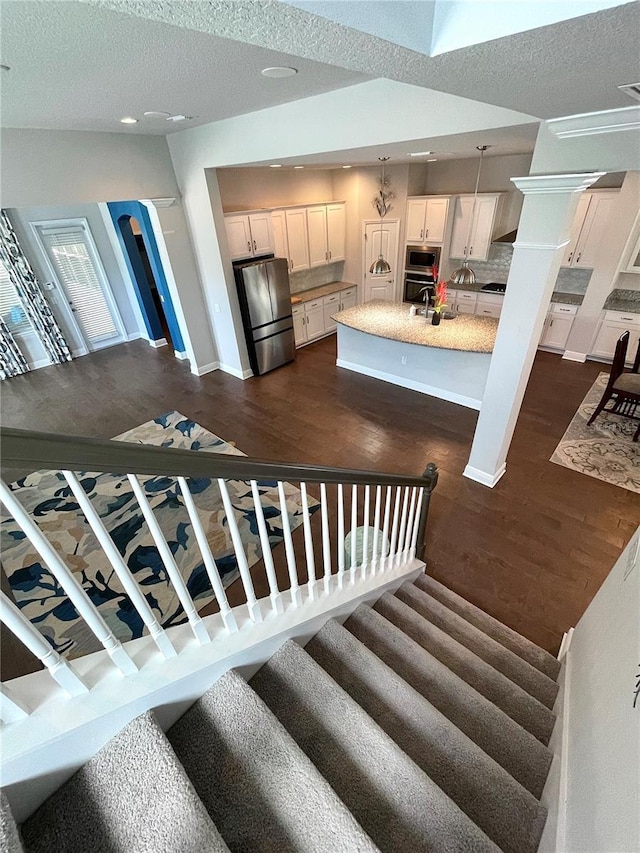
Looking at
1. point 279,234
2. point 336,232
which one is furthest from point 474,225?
point 279,234

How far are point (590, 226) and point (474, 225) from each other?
169cm

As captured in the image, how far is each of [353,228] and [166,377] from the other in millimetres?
4551

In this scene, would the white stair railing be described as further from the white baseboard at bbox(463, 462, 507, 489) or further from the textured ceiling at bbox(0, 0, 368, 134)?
the white baseboard at bbox(463, 462, 507, 489)

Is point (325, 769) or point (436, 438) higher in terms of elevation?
point (325, 769)

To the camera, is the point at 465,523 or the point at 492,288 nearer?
the point at 465,523

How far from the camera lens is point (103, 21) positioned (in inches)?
56.9

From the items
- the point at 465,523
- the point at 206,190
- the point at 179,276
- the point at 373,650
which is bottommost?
the point at 465,523

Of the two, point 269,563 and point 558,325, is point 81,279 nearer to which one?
point 269,563

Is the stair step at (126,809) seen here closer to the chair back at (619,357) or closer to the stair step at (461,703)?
the stair step at (461,703)

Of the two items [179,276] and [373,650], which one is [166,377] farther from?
[373,650]

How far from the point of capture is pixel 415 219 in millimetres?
6625

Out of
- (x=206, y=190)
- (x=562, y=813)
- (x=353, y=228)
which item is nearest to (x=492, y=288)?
(x=353, y=228)

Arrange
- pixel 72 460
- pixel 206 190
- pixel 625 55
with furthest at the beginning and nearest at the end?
pixel 206 190, pixel 625 55, pixel 72 460

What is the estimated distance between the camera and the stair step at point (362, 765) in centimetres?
102
